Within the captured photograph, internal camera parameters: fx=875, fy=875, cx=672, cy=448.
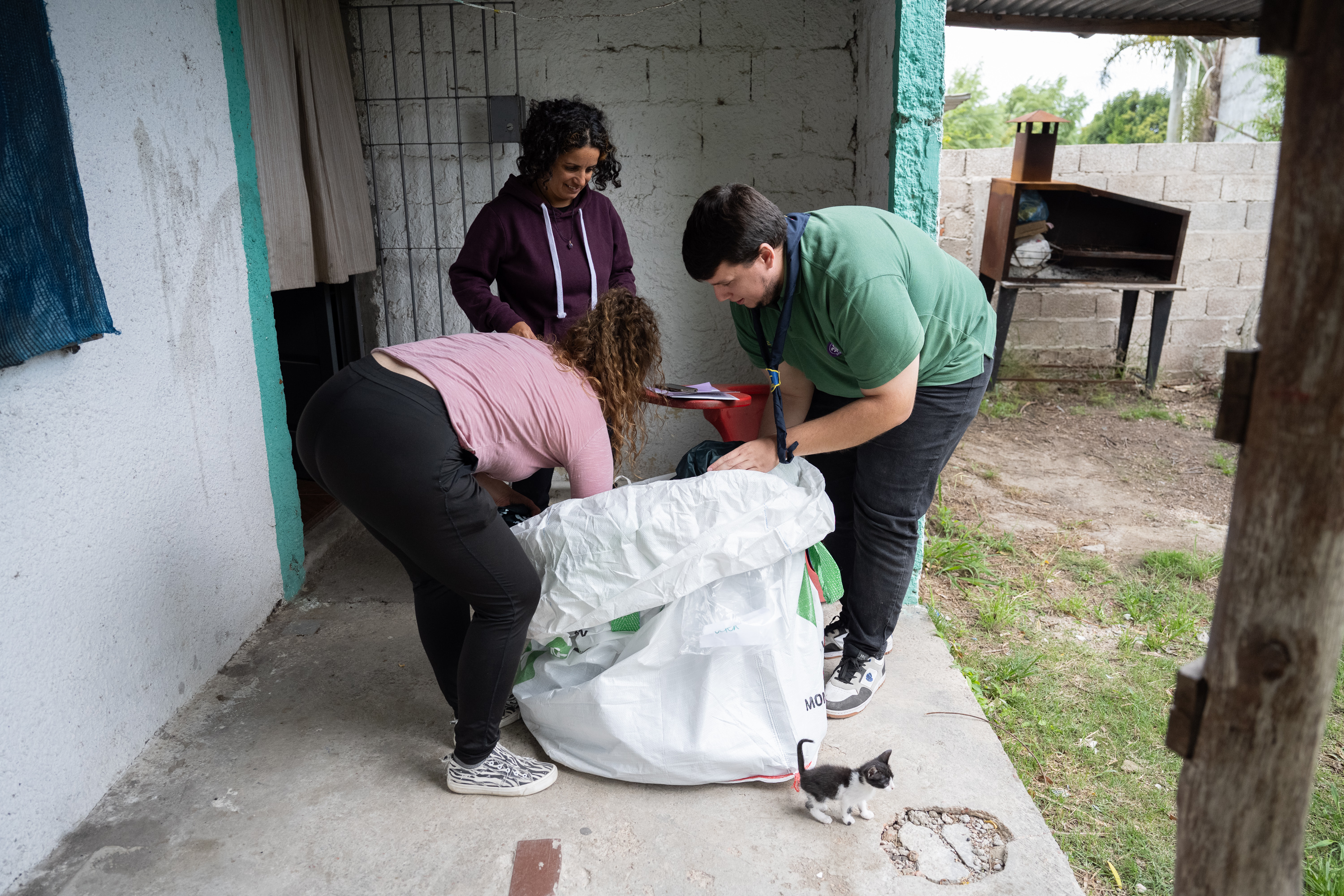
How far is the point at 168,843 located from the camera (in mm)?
1999

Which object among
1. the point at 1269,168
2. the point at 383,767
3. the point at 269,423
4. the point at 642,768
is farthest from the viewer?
the point at 1269,168

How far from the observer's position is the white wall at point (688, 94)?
3.84m

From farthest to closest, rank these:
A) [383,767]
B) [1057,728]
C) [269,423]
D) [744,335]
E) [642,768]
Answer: [269,423] < [1057,728] < [744,335] < [383,767] < [642,768]

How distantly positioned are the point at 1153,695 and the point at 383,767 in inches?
91.4

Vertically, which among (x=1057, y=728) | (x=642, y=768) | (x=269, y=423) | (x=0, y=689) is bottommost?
(x=1057, y=728)

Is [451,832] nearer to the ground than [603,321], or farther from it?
nearer to the ground

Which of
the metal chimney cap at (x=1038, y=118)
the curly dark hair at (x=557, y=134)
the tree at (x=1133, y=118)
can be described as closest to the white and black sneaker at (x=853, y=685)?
the curly dark hair at (x=557, y=134)

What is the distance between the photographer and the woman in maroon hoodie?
8.73ft

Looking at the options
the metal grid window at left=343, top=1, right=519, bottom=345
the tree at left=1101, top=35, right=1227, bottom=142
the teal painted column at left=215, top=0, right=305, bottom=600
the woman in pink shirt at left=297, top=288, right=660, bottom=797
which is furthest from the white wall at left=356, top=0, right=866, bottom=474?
the tree at left=1101, top=35, right=1227, bottom=142

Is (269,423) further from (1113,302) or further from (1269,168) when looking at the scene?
(1269,168)

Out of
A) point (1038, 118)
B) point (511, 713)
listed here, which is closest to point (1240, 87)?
point (1038, 118)

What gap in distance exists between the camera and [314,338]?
13.2 ft

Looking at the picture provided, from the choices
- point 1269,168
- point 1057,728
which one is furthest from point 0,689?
point 1269,168

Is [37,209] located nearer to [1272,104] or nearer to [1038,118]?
[1038,118]
